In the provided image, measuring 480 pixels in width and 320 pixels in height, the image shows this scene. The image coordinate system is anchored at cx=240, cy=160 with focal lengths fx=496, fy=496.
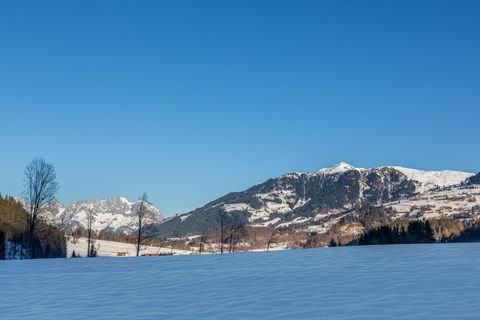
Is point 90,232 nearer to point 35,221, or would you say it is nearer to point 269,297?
point 35,221

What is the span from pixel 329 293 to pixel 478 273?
7.67 metres

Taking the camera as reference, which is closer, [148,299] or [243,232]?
[148,299]

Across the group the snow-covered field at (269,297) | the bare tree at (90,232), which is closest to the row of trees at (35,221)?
the bare tree at (90,232)

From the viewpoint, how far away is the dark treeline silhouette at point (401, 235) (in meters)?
131

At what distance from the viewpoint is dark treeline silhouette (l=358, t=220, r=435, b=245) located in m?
131

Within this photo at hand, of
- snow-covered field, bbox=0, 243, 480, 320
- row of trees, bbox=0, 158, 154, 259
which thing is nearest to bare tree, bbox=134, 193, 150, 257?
row of trees, bbox=0, 158, 154, 259

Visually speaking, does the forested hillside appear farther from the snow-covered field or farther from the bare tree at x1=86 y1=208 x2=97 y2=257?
the snow-covered field

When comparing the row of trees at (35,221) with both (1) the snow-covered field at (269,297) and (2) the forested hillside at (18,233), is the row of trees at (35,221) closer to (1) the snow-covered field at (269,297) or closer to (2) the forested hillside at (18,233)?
(2) the forested hillside at (18,233)

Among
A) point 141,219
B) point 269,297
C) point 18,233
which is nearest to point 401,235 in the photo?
point 141,219

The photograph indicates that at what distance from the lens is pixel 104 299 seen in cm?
1656

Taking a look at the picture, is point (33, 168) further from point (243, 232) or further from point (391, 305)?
point (391, 305)

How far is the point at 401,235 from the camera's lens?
132 m

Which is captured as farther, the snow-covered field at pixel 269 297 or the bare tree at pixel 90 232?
the bare tree at pixel 90 232

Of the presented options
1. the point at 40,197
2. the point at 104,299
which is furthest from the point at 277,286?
the point at 40,197
